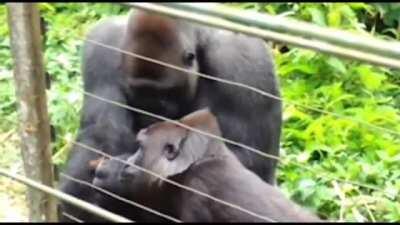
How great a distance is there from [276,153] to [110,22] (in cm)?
64

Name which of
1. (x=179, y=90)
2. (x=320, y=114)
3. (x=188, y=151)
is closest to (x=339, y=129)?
(x=320, y=114)

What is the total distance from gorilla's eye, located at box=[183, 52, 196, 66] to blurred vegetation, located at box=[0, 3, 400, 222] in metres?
0.45

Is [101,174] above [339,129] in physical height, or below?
above

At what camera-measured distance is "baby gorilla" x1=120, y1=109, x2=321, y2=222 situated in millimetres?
2334

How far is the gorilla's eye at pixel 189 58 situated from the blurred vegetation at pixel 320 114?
1.47ft

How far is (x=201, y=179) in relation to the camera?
7.90 ft

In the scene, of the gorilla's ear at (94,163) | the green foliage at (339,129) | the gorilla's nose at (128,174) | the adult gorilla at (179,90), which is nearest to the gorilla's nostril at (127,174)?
the gorilla's nose at (128,174)

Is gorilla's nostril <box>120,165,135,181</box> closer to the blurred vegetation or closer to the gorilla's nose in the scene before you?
the gorilla's nose

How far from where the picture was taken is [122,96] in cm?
283

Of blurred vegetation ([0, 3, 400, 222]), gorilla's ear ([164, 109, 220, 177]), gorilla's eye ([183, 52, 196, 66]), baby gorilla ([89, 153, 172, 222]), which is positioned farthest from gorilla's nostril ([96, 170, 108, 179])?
blurred vegetation ([0, 3, 400, 222])

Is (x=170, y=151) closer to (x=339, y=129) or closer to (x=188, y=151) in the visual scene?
→ (x=188, y=151)

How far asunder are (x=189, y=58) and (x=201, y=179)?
445 mm

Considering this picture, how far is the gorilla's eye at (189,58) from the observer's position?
107 inches

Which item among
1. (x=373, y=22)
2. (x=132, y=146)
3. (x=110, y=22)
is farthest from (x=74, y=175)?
(x=373, y=22)
